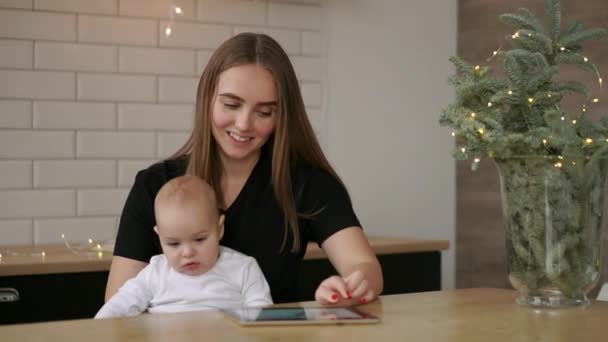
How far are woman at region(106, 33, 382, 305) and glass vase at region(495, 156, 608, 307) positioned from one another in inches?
20.4

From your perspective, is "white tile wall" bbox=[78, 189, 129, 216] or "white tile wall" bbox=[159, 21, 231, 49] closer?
"white tile wall" bbox=[78, 189, 129, 216]

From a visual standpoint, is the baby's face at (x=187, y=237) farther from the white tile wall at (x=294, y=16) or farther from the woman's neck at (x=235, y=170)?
the white tile wall at (x=294, y=16)

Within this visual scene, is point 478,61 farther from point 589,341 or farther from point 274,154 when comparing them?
point 589,341

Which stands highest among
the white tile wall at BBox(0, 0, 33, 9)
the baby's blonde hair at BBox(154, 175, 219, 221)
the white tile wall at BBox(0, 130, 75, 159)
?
the white tile wall at BBox(0, 0, 33, 9)

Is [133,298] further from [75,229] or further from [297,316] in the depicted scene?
[75,229]

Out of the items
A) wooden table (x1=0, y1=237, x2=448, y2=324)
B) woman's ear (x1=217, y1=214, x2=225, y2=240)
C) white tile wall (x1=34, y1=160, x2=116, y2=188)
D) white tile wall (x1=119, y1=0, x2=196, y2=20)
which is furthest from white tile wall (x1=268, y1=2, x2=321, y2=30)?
woman's ear (x1=217, y1=214, x2=225, y2=240)

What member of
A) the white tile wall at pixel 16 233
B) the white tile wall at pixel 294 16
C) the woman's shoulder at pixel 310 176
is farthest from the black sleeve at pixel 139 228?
the white tile wall at pixel 294 16

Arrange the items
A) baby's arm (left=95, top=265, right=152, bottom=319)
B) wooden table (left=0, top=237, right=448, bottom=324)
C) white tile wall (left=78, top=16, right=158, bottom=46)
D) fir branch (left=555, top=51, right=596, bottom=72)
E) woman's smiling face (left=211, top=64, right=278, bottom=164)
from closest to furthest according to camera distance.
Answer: fir branch (left=555, top=51, right=596, bottom=72), baby's arm (left=95, top=265, right=152, bottom=319), woman's smiling face (left=211, top=64, right=278, bottom=164), wooden table (left=0, top=237, right=448, bottom=324), white tile wall (left=78, top=16, right=158, bottom=46)

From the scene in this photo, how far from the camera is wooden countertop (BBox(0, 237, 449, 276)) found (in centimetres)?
266

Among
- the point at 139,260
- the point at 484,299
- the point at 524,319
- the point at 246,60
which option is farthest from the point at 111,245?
the point at 524,319

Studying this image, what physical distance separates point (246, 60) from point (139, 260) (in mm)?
567

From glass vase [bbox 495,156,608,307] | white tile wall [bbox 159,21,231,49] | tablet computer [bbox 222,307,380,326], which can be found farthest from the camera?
white tile wall [bbox 159,21,231,49]

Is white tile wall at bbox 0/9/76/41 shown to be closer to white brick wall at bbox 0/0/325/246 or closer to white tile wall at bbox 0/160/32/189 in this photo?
white brick wall at bbox 0/0/325/246

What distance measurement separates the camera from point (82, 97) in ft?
11.0
